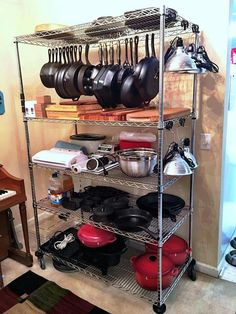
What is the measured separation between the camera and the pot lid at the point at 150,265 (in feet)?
5.97

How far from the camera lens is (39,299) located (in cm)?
194

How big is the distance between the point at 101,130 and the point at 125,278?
3.95 ft

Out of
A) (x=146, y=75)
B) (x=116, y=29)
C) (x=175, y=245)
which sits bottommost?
(x=175, y=245)

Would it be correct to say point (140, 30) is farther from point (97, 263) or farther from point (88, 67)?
point (97, 263)

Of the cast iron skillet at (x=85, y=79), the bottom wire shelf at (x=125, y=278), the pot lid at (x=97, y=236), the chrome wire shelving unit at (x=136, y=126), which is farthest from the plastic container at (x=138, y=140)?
the bottom wire shelf at (x=125, y=278)

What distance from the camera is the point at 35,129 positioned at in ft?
9.45

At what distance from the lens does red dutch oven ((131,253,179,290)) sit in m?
1.81

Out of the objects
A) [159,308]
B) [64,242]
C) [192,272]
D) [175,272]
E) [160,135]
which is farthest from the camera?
[64,242]

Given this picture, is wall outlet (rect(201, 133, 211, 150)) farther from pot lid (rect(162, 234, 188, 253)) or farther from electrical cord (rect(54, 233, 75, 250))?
electrical cord (rect(54, 233, 75, 250))

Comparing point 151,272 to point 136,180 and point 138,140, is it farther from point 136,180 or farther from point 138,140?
point 138,140

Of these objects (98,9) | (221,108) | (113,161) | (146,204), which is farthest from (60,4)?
(146,204)

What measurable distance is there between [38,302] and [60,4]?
7.68 ft

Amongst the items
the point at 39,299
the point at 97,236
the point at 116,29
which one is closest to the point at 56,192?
the point at 97,236

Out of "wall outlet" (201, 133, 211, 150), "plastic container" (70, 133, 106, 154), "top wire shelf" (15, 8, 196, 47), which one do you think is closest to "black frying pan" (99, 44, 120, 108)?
"top wire shelf" (15, 8, 196, 47)
